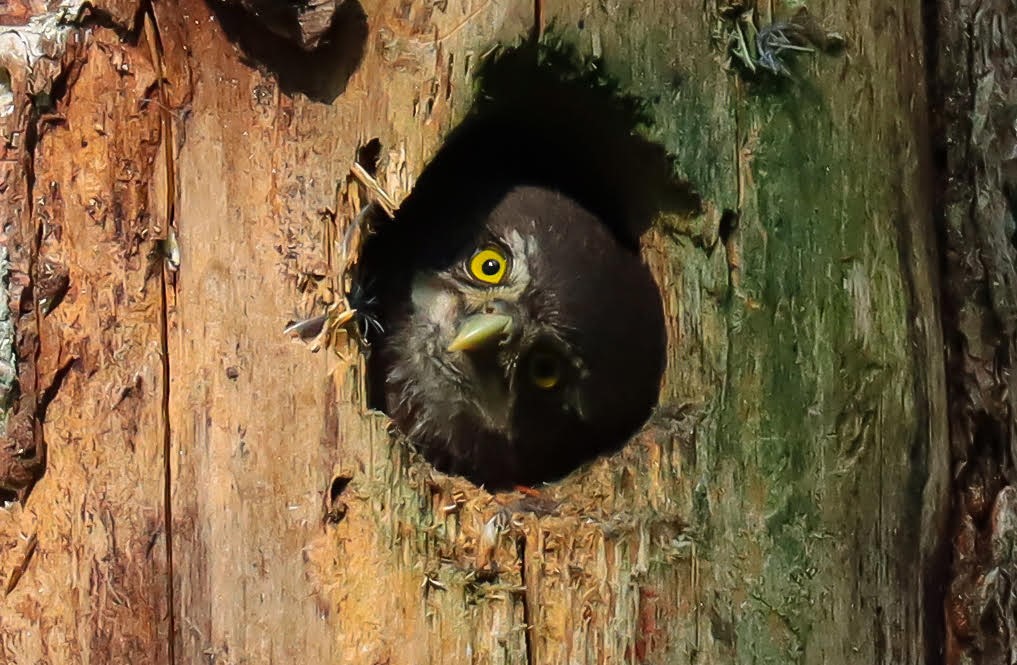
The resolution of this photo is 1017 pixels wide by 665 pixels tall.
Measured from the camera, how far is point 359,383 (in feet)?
7.43

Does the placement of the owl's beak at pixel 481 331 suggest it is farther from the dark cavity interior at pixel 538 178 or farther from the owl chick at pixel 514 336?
the dark cavity interior at pixel 538 178

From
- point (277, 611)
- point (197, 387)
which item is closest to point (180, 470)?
point (197, 387)

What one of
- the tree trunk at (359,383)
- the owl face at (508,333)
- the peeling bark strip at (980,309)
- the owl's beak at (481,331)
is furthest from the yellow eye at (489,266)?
the peeling bark strip at (980,309)

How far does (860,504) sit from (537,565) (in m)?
0.69

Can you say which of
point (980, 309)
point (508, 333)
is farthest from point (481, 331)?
point (980, 309)

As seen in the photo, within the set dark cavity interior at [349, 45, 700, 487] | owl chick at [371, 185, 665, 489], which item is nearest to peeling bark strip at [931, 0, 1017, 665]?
dark cavity interior at [349, 45, 700, 487]

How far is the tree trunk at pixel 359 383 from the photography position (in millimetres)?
2240

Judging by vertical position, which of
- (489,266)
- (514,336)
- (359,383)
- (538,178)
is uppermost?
(538,178)

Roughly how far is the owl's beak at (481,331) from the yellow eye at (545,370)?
0.19 m

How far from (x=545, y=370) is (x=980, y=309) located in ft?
4.14

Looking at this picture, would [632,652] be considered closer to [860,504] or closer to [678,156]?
[860,504]

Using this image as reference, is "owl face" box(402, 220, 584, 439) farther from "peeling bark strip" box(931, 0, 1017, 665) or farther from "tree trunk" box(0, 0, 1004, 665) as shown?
"peeling bark strip" box(931, 0, 1017, 665)

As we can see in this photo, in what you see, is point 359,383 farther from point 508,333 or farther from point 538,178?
point 538,178

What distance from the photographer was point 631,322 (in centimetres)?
323
